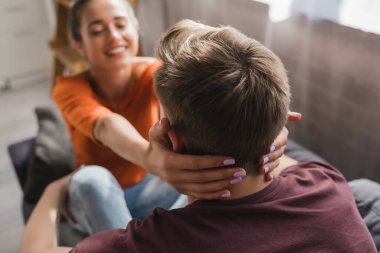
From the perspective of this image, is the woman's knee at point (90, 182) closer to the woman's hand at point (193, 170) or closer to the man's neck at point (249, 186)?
the woman's hand at point (193, 170)

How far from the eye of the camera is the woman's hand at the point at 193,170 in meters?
0.67

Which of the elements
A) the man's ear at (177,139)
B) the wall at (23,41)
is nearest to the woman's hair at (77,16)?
the man's ear at (177,139)

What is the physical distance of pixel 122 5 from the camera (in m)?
1.34

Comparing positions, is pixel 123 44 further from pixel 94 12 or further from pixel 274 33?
pixel 274 33

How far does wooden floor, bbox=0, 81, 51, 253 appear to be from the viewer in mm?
1845

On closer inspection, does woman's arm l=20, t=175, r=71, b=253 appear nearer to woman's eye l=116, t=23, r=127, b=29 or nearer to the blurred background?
woman's eye l=116, t=23, r=127, b=29

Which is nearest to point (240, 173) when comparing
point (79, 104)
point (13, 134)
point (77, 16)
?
point (79, 104)

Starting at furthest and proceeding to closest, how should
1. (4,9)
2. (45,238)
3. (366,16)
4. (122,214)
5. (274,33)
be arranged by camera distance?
(4,9) < (274,33) < (366,16) < (122,214) < (45,238)

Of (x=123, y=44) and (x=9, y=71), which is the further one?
(x=9, y=71)

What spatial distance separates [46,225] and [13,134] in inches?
73.2

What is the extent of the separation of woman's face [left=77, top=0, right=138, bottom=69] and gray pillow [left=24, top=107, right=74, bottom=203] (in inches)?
18.7

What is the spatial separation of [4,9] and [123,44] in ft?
7.15

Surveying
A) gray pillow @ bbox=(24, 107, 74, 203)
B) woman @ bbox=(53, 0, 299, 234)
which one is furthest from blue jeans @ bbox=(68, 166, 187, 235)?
gray pillow @ bbox=(24, 107, 74, 203)

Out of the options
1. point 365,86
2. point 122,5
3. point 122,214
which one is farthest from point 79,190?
point 365,86
